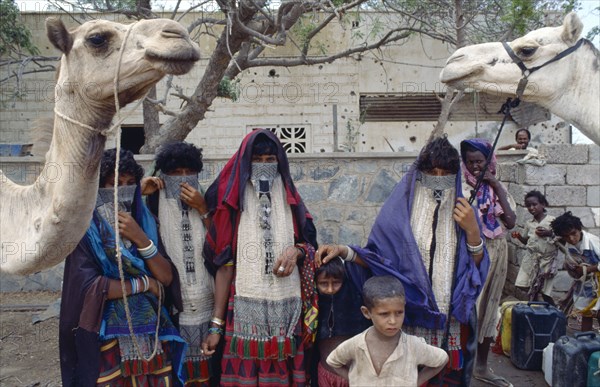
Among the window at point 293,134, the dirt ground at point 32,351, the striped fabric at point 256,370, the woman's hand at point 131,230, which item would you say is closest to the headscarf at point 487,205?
the dirt ground at point 32,351

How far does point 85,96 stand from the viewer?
2.13m

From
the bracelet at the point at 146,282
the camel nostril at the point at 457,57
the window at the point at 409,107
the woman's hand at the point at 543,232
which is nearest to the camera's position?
the camel nostril at the point at 457,57

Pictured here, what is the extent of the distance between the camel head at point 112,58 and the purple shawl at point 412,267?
1665mm

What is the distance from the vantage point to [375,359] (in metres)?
2.72

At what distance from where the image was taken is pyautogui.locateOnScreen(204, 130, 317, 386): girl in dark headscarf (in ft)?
10.2

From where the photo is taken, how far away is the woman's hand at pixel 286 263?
3066 mm

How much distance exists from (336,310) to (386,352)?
0.60 metres

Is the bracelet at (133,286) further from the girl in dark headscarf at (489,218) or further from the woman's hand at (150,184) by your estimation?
the girl in dark headscarf at (489,218)

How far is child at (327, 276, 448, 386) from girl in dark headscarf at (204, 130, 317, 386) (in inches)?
16.5

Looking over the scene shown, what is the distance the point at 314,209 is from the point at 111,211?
13.6ft

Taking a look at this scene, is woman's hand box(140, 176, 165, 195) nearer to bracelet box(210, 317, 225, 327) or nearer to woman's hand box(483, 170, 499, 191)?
bracelet box(210, 317, 225, 327)

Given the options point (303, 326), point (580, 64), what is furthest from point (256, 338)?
point (580, 64)

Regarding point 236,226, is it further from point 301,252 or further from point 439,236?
point 439,236

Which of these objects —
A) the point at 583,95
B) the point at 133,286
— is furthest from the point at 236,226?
the point at 583,95
